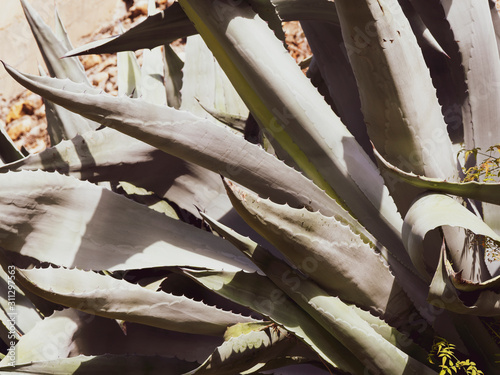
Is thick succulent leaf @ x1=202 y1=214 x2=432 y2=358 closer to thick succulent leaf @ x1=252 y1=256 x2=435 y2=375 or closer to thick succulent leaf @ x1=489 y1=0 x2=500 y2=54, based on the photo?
thick succulent leaf @ x1=252 y1=256 x2=435 y2=375

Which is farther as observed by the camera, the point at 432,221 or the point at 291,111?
the point at 291,111

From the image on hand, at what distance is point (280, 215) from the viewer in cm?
89

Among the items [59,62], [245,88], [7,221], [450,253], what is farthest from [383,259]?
[59,62]

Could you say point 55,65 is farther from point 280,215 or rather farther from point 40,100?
point 40,100

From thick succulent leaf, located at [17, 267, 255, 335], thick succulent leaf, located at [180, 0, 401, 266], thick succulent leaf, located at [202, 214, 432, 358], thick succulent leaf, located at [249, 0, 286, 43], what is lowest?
thick succulent leaf, located at [17, 267, 255, 335]

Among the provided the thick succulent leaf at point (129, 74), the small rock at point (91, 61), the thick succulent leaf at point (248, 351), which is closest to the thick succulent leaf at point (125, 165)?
the thick succulent leaf at point (248, 351)

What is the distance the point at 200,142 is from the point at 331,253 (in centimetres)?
25

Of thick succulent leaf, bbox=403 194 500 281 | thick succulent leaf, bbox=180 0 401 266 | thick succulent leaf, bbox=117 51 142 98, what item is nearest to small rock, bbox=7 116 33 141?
thick succulent leaf, bbox=117 51 142 98

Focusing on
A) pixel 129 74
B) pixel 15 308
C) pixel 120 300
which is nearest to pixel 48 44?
pixel 129 74

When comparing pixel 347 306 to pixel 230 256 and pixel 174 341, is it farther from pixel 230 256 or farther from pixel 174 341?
pixel 174 341

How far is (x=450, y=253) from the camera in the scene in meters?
0.97

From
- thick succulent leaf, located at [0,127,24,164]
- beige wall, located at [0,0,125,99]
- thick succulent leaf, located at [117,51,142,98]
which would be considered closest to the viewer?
thick succulent leaf, located at [0,127,24,164]

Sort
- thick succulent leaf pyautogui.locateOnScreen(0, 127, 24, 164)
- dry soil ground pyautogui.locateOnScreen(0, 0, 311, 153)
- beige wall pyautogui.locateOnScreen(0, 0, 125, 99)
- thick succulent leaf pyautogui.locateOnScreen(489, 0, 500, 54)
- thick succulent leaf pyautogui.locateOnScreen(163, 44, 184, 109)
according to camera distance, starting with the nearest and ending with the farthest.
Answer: thick succulent leaf pyautogui.locateOnScreen(489, 0, 500, 54), thick succulent leaf pyautogui.locateOnScreen(0, 127, 24, 164), thick succulent leaf pyautogui.locateOnScreen(163, 44, 184, 109), dry soil ground pyautogui.locateOnScreen(0, 0, 311, 153), beige wall pyautogui.locateOnScreen(0, 0, 125, 99)

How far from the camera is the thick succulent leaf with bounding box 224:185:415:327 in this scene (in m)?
0.89
